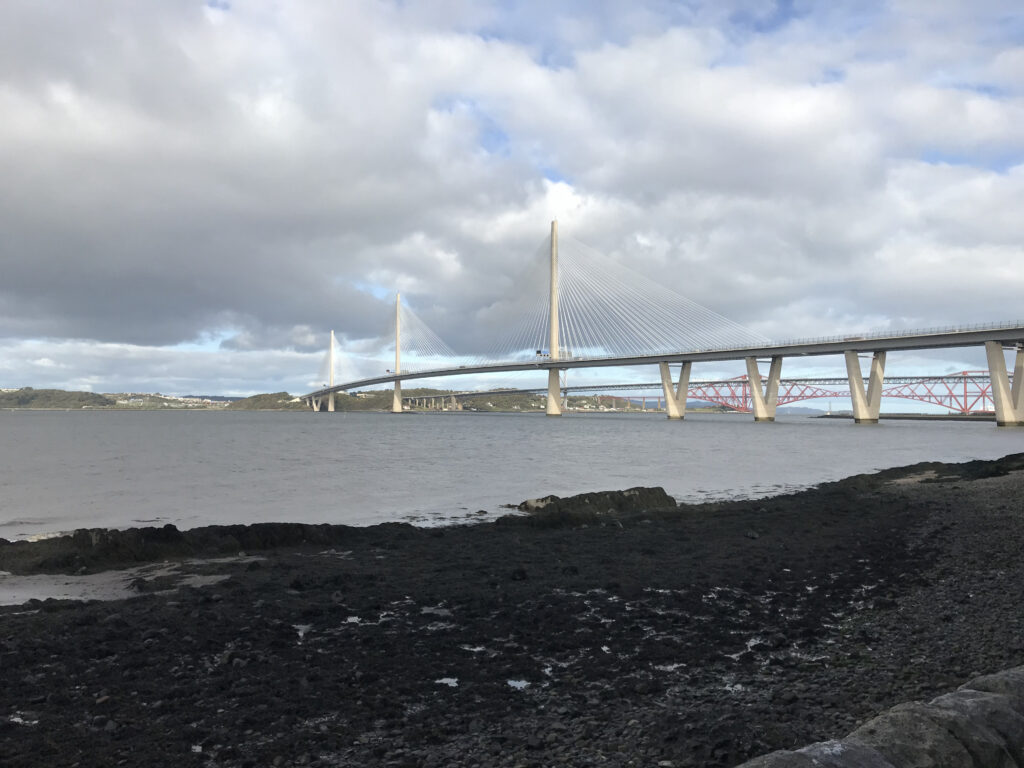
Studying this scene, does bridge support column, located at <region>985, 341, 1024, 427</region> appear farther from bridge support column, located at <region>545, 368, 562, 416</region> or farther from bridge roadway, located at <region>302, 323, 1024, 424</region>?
bridge support column, located at <region>545, 368, 562, 416</region>

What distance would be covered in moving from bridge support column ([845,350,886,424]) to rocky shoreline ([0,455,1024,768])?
6442cm

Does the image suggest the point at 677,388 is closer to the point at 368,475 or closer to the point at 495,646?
the point at 368,475

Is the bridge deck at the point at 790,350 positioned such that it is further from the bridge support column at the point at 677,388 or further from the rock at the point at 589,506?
the rock at the point at 589,506

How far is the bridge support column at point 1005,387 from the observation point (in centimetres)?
6000

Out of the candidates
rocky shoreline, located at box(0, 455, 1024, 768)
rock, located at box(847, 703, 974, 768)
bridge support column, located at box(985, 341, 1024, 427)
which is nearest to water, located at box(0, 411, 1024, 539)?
rocky shoreline, located at box(0, 455, 1024, 768)

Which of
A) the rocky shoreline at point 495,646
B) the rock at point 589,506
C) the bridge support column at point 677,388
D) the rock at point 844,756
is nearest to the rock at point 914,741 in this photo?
the rock at point 844,756

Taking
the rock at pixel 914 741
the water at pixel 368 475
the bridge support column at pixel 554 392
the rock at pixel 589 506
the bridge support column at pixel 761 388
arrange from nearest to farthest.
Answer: the rock at pixel 914 741, the rock at pixel 589 506, the water at pixel 368 475, the bridge support column at pixel 761 388, the bridge support column at pixel 554 392

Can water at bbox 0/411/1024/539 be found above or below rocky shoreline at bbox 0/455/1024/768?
below

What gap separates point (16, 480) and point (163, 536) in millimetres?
17683

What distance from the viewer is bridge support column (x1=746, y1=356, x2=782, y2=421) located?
77375 mm

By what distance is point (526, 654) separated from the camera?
579 cm

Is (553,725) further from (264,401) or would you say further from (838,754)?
(264,401)

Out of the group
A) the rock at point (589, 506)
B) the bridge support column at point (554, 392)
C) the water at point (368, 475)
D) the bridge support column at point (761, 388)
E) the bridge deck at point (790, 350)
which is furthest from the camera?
the bridge support column at point (554, 392)

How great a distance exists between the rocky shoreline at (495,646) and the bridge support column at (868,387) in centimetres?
6442
